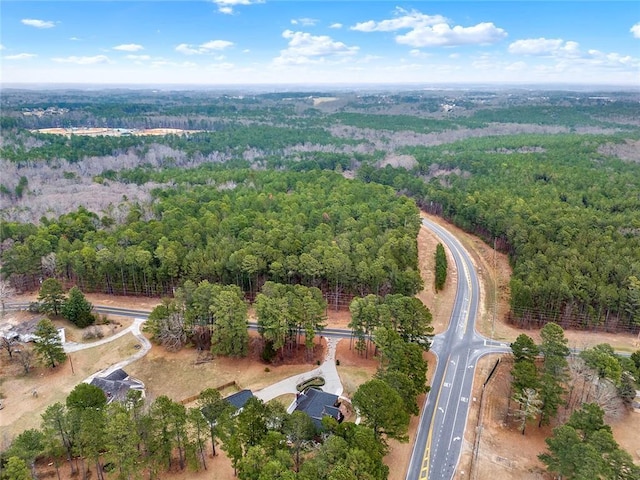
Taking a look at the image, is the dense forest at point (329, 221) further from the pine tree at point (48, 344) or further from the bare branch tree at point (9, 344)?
the pine tree at point (48, 344)

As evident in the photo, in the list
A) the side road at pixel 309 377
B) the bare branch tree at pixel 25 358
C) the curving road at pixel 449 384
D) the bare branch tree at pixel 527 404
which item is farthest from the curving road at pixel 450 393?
the bare branch tree at pixel 25 358

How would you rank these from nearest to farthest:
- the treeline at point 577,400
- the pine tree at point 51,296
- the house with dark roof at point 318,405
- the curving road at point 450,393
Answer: the treeline at point 577,400, the curving road at point 450,393, the house with dark roof at point 318,405, the pine tree at point 51,296

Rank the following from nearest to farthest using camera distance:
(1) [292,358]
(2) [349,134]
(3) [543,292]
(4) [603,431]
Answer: (4) [603,431] → (1) [292,358] → (3) [543,292] → (2) [349,134]

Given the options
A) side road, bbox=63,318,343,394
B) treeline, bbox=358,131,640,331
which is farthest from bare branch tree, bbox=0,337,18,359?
treeline, bbox=358,131,640,331

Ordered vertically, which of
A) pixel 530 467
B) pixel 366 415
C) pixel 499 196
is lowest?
Result: pixel 530 467

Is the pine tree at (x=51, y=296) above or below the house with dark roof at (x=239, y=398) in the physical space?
above

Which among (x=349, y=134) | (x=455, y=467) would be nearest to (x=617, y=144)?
(x=349, y=134)

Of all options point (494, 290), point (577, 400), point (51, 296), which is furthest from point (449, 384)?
point (51, 296)

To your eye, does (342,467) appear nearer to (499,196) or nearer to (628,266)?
(628,266)
